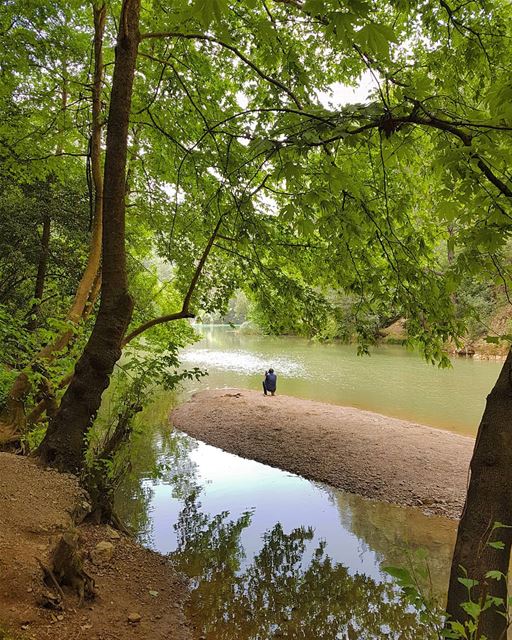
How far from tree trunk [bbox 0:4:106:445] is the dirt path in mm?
6150

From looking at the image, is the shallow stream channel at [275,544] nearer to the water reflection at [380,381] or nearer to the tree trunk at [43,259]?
Answer: the water reflection at [380,381]

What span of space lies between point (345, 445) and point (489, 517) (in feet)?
31.0

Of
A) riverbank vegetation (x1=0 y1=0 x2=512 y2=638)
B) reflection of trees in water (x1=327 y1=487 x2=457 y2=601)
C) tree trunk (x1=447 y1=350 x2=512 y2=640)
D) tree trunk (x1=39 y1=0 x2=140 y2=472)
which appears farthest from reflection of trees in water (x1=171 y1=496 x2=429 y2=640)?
tree trunk (x1=447 y1=350 x2=512 y2=640)

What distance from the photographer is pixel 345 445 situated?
37.5 ft

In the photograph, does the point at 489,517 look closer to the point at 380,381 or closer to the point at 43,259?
the point at 43,259

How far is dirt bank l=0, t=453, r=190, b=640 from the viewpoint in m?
2.99

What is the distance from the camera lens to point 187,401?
17.7 m

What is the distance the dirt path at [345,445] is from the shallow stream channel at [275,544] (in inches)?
20.2

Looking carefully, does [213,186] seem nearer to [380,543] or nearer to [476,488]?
[476,488]

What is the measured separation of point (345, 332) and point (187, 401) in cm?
1429

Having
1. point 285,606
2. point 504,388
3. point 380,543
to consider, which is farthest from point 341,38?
point 380,543

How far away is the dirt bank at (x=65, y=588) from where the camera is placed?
2992 millimetres

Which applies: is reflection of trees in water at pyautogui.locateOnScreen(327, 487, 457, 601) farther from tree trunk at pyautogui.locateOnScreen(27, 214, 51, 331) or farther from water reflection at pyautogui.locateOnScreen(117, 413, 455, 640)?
tree trunk at pyautogui.locateOnScreen(27, 214, 51, 331)

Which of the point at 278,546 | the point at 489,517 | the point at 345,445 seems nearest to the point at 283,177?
the point at 489,517
